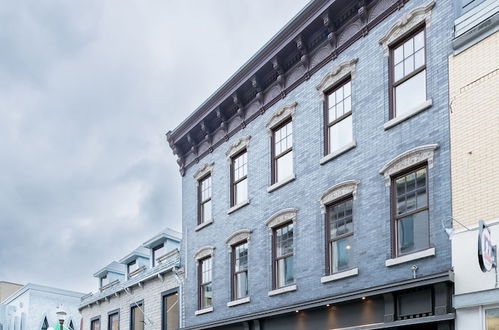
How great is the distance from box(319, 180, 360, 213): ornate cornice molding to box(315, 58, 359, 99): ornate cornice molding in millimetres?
2668

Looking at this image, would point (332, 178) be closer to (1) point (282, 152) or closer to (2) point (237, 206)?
(1) point (282, 152)

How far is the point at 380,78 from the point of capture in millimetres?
16984

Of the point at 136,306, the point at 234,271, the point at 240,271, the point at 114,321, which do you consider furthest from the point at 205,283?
the point at 114,321

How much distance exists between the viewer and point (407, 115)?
15750 millimetres

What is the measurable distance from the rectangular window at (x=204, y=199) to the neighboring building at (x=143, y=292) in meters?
2.25

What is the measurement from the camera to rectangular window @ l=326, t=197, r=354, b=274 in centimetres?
1753

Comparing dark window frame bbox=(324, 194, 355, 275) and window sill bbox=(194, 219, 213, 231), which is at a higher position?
window sill bbox=(194, 219, 213, 231)

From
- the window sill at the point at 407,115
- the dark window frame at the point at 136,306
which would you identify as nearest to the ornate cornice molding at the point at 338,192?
the window sill at the point at 407,115

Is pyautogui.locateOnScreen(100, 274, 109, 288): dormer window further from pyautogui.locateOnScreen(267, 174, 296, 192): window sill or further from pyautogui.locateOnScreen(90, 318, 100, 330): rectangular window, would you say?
pyautogui.locateOnScreen(267, 174, 296, 192): window sill

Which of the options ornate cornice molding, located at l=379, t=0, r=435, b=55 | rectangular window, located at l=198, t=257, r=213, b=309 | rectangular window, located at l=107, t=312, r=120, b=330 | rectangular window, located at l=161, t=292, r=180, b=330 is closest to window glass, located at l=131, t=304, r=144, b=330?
rectangular window, located at l=107, t=312, r=120, b=330

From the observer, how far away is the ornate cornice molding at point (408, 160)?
14.9 metres

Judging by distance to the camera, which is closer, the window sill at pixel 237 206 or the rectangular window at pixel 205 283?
the window sill at pixel 237 206

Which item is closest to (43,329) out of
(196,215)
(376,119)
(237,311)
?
(196,215)

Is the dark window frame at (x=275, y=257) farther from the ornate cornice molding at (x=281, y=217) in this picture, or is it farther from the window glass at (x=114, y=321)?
the window glass at (x=114, y=321)
